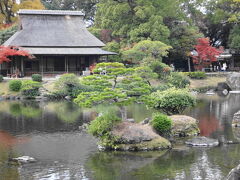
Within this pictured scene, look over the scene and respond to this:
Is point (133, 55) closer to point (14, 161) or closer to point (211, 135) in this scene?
point (211, 135)

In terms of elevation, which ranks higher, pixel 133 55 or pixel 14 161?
pixel 133 55

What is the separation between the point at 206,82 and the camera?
52531 mm

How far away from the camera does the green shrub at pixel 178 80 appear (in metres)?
46.0

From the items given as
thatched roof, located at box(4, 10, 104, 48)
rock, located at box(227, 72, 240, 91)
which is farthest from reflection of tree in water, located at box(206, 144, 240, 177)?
thatched roof, located at box(4, 10, 104, 48)

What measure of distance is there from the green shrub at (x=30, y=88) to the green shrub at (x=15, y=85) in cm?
76

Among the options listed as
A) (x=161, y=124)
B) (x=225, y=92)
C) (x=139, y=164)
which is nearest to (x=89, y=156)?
(x=139, y=164)

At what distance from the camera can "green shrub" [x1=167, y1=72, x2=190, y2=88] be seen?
151ft

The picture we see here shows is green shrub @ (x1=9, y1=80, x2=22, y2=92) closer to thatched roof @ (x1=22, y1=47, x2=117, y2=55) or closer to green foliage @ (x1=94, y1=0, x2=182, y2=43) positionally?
thatched roof @ (x1=22, y1=47, x2=117, y2=55)

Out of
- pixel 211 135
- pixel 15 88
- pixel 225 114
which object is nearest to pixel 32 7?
pixel 15 88

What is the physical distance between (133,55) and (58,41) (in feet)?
36.5

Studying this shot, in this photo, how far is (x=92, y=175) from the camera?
50.3 feet

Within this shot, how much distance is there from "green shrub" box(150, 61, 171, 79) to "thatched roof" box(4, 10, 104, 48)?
906 cm

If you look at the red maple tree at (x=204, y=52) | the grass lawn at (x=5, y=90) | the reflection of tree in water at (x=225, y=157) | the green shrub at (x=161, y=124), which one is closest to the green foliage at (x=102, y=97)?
the green shrub at (x=161, y=124)

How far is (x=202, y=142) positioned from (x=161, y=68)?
2789 cm
